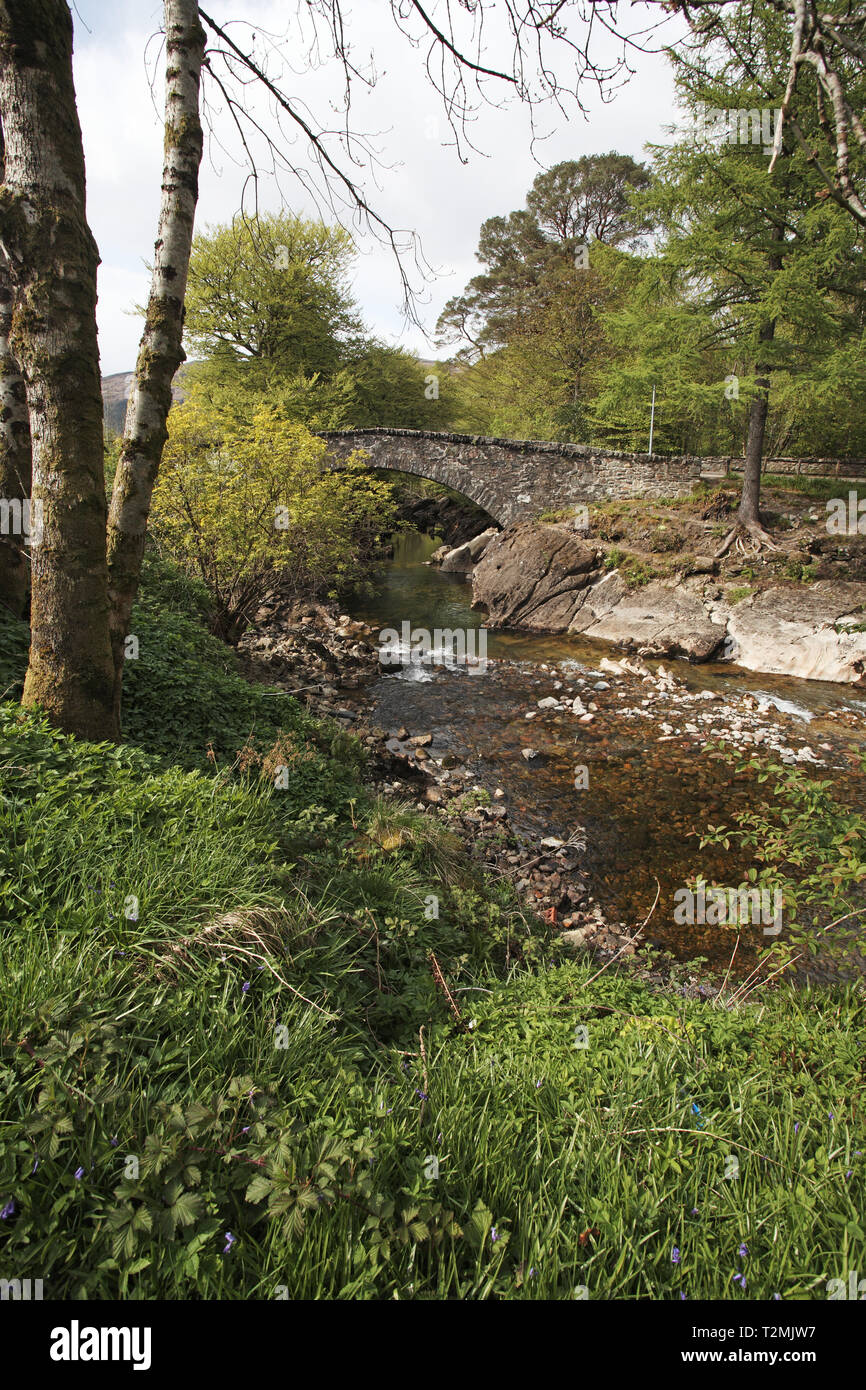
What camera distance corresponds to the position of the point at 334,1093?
217 cm

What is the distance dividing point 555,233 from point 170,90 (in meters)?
39.0

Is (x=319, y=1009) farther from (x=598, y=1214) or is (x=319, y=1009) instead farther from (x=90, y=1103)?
(x=598, y=1214)

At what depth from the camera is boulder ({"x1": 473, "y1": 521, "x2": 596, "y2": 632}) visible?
15.1 metres

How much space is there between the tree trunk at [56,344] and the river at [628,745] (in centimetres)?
462

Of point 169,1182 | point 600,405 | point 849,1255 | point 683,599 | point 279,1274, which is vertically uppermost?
point 600,405

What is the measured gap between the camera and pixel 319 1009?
8.22 ft

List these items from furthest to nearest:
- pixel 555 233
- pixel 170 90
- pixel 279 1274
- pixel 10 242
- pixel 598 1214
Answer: pixel 555 233 → pixel 170 90 → pixel 10 242 → pixel 598 1214 → pixel 279 1274

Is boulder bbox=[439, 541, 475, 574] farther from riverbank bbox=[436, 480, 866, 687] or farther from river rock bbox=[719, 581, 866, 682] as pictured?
river rock bbox=[719, 581, 866, 682]

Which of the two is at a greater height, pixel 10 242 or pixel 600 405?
pixel 600 405

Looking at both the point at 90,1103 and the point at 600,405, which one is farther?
the point at 600,405

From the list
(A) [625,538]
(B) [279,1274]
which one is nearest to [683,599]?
(A) [625,538]

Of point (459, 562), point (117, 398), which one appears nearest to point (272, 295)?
point (459, 562)

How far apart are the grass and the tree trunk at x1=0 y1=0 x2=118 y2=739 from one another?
18.6 inches

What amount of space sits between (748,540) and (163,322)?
13817 millimetres
